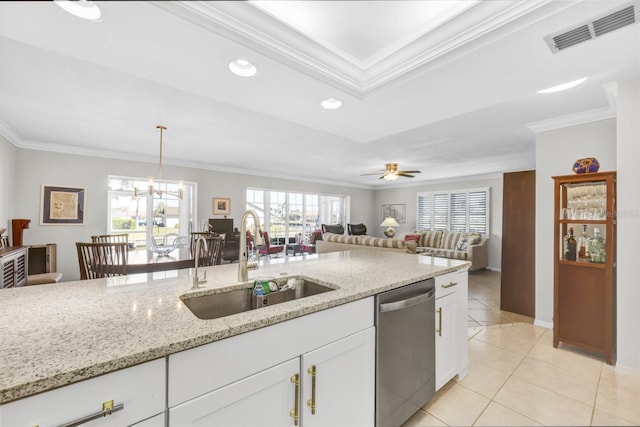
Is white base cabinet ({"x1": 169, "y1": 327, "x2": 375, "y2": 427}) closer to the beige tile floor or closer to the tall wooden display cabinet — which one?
the beige tile floor

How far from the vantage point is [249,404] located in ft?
2.86

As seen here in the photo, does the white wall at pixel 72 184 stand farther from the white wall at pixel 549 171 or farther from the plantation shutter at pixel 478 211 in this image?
the plantation shutter at pixel 478 211

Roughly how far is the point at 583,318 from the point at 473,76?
2133 millimetres

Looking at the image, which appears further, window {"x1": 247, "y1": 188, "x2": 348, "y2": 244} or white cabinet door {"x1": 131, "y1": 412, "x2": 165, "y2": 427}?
window {"x1": 247, "y1": 188, "x2": 348, "y2": 244}

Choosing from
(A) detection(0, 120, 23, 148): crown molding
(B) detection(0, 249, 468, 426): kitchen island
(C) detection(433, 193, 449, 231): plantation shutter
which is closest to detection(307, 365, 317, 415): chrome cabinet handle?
(B) detection(0, 249, 468, 426): kitchen island

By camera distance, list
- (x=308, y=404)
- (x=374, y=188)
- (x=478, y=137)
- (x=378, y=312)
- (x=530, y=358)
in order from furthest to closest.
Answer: (x=374, y=188) → (x=478, y=137) → (x=530, y=358) → (x=378, y=312) → (x=308, y=404)

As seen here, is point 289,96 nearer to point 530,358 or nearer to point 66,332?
point 66,332

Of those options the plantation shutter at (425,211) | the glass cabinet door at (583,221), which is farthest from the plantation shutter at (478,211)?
the glass cabinet door at (583,221)

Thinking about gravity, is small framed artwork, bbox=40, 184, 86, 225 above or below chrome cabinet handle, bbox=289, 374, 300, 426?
above

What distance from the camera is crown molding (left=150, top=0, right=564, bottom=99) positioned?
105 cm

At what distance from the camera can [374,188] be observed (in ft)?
27.4

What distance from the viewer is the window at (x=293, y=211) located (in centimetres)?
616

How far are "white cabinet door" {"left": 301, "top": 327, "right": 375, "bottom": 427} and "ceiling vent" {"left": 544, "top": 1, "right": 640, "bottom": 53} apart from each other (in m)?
1.53

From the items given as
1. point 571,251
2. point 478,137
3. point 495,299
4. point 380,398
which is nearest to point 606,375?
point 571,251
